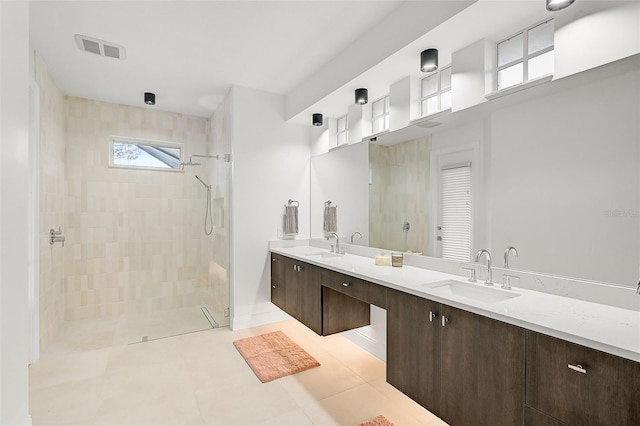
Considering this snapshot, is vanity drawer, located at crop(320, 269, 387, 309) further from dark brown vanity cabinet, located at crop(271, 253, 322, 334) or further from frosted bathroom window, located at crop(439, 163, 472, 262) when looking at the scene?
frosted bathroom window, located at crop(439, 163, 472, 262)

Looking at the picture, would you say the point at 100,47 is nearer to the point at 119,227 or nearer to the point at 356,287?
the point at 119,227

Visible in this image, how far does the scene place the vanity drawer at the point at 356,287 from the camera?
193 centimetres

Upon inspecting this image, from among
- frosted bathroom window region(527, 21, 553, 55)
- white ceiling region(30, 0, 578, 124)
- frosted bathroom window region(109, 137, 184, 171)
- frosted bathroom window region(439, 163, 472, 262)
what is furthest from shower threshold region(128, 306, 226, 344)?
frosted bathroom window region(527, 21, 553, 55)

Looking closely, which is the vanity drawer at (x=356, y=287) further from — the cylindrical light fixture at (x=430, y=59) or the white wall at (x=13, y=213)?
the white wall at (x=13, y=213)

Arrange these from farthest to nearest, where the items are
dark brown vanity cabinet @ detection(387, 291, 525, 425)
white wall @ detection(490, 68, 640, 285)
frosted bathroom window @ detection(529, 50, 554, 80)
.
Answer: frosted bathroom window @ detection(529, 50, 554, 80) → white wall @ detection(490, 68, 640, 285) → dark brown vanity cabinet @ detection(387, 291, 525, 425)

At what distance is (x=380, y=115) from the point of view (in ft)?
9.52

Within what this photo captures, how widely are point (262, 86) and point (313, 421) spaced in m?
3.09

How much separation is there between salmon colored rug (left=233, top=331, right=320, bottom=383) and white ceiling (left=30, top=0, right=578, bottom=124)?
91.8 inches

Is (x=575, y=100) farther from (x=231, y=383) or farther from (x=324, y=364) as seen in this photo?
(x=231, y=383)

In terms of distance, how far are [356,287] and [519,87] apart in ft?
5.02

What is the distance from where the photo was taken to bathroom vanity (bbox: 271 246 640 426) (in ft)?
3.29

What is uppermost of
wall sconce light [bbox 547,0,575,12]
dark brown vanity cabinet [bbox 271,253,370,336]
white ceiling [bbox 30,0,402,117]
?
white ceiling [bbox 30,0,402,117]

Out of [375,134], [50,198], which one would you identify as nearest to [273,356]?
[375,134]

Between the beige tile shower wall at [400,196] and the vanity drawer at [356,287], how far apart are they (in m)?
0.56
